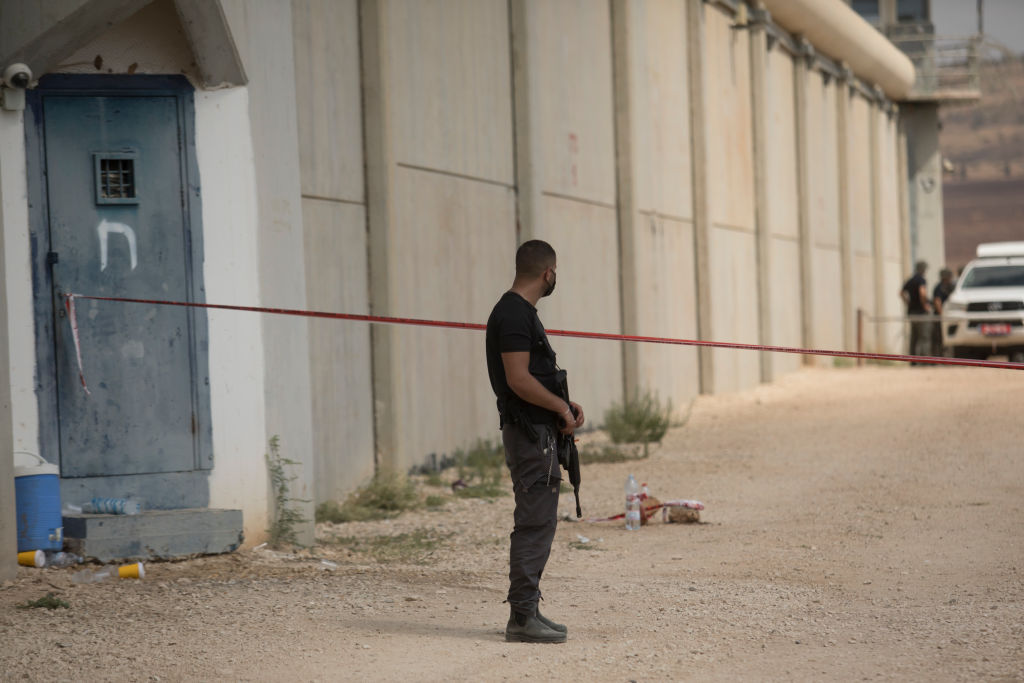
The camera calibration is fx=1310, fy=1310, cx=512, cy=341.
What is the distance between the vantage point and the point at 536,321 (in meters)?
5.50

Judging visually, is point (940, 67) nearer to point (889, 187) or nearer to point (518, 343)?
point (889, 187)

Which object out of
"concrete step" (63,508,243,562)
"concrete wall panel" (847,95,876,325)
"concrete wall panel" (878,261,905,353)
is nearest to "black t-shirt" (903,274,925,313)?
"concrete wall panel" (847,95,876,325)

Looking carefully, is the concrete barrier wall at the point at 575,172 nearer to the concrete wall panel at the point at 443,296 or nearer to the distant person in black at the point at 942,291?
the concrete wall panel at the point at 443,296

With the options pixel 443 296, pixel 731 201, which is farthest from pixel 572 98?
pixel 731 201

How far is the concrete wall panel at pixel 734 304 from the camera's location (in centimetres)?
2036

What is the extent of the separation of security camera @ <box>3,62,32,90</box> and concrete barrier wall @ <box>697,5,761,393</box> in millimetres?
13755

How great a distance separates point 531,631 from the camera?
560 cm

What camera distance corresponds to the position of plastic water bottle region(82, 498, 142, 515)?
7.68 metres

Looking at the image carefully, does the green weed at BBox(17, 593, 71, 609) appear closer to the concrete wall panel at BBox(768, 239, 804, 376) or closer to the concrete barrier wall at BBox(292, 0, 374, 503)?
the concrete barrier wall at BBox(292, 0, 374, 503)

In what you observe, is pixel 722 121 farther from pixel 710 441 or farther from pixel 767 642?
pixel 767 642

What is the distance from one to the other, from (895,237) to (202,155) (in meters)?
31.7

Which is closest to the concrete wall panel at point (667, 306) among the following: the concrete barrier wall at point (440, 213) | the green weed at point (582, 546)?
the concrete barrier wall at point (440, 213)

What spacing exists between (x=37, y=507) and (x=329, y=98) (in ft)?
14.4

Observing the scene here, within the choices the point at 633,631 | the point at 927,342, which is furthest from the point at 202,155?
the point at 927,342
